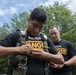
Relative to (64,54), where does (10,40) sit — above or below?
above

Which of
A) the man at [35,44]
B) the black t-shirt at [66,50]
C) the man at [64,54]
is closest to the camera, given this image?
the man at [35,44]

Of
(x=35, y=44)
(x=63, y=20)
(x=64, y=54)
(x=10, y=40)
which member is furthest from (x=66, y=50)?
(x=63, y=20)

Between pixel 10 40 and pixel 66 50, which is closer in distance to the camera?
pixel 10 40

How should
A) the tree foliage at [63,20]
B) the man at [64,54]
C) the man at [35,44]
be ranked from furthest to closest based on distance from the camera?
the tree foliage at [63,20] → the man at [64,54] → the man at [35,44]

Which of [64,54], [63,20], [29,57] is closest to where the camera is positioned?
[29,57]

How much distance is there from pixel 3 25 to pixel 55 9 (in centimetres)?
1577

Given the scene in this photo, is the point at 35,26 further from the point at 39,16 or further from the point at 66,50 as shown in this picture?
the point at 66,50

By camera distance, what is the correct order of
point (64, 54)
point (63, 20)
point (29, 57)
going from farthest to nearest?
point (63, 20) → point (64, 54) → point (29, 57)

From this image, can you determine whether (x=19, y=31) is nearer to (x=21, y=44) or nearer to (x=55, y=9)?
(x=21, y=44)

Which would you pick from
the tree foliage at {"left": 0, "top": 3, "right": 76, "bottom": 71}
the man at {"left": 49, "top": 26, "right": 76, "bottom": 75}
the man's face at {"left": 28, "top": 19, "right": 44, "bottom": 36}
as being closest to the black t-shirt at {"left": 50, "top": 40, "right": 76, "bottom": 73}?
the man at {"left": 49, "top": 26, "right": 76, "bottom": 75}

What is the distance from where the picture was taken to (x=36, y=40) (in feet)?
12.7

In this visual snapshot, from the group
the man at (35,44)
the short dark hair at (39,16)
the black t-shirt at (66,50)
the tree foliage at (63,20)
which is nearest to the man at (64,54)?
the black t-shirt at (66,50)

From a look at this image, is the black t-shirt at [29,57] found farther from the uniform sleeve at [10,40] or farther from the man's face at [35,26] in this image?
the man's face at [35,26]

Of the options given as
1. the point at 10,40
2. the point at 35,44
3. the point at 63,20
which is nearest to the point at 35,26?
the point at 35,44
